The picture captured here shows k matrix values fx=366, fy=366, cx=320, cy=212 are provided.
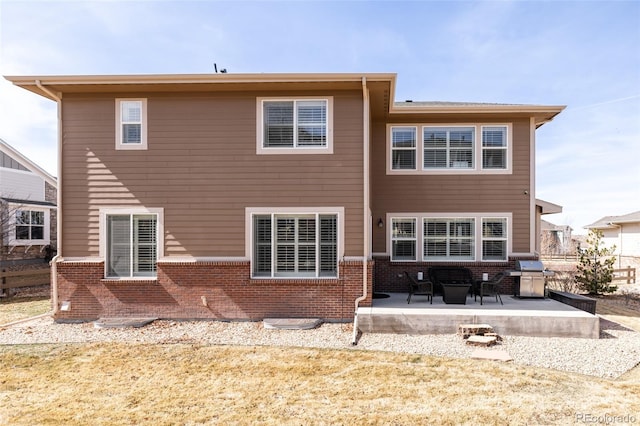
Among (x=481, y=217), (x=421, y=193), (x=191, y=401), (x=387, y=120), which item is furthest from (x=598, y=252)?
(x=191, y=401)

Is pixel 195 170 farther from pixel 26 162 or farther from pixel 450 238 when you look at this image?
pixel 26 162

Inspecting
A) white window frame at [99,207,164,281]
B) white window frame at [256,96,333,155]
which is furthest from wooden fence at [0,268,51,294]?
white window frame at [256,96,333,155]

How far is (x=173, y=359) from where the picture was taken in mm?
5824

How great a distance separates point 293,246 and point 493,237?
5.76 metres

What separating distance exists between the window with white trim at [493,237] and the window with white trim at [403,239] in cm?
190

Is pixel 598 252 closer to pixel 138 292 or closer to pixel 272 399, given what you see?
pixel 272 399

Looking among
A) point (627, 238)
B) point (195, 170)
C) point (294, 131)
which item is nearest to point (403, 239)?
point (294, 131)

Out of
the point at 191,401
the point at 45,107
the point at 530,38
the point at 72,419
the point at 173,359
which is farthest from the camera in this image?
the point at 530,38

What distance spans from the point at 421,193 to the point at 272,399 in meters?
7.40

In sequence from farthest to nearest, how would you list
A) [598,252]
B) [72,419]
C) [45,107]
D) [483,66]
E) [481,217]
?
[483,66] → [598,252] → [481,217] → [45,107] → [72,419]

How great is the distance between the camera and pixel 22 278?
41.5 feet

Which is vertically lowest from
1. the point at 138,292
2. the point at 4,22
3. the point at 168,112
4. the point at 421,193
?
the point at 138,292

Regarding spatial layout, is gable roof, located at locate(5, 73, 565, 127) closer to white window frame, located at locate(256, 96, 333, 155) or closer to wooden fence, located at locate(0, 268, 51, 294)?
white window frame, located at locate(256, 96, 333, 155)

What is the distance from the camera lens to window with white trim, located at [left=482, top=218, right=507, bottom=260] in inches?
400
